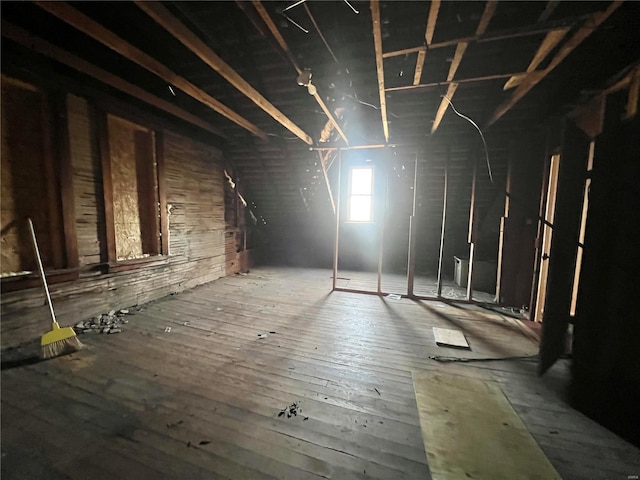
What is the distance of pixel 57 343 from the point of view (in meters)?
2.33

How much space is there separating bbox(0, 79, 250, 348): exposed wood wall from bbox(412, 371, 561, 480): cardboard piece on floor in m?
3.68

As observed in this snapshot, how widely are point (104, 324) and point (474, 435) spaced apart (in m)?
3.74

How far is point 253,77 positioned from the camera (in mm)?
2840

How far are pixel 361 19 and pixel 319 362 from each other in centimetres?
293

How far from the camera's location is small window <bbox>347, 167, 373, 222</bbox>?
627 cm

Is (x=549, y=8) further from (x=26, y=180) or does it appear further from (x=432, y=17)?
(x=26, y=180)

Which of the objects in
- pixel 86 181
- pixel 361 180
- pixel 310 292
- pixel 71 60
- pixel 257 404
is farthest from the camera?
pixel 361 180

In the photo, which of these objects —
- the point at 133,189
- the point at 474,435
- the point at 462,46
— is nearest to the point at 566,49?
the point at 462,46

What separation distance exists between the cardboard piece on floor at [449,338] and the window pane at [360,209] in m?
4.00

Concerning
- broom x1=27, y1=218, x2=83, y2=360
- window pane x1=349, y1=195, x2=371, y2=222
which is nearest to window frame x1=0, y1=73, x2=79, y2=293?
broom x1=27, y1=218, x2=83, y2=360

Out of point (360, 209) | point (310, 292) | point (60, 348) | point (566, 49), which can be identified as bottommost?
point (310, 292)

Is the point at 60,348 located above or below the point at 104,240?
below

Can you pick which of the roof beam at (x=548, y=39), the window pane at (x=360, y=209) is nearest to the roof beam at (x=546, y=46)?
the roof beam at (x=548, y=39)

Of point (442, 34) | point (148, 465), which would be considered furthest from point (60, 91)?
point (442, 34)
